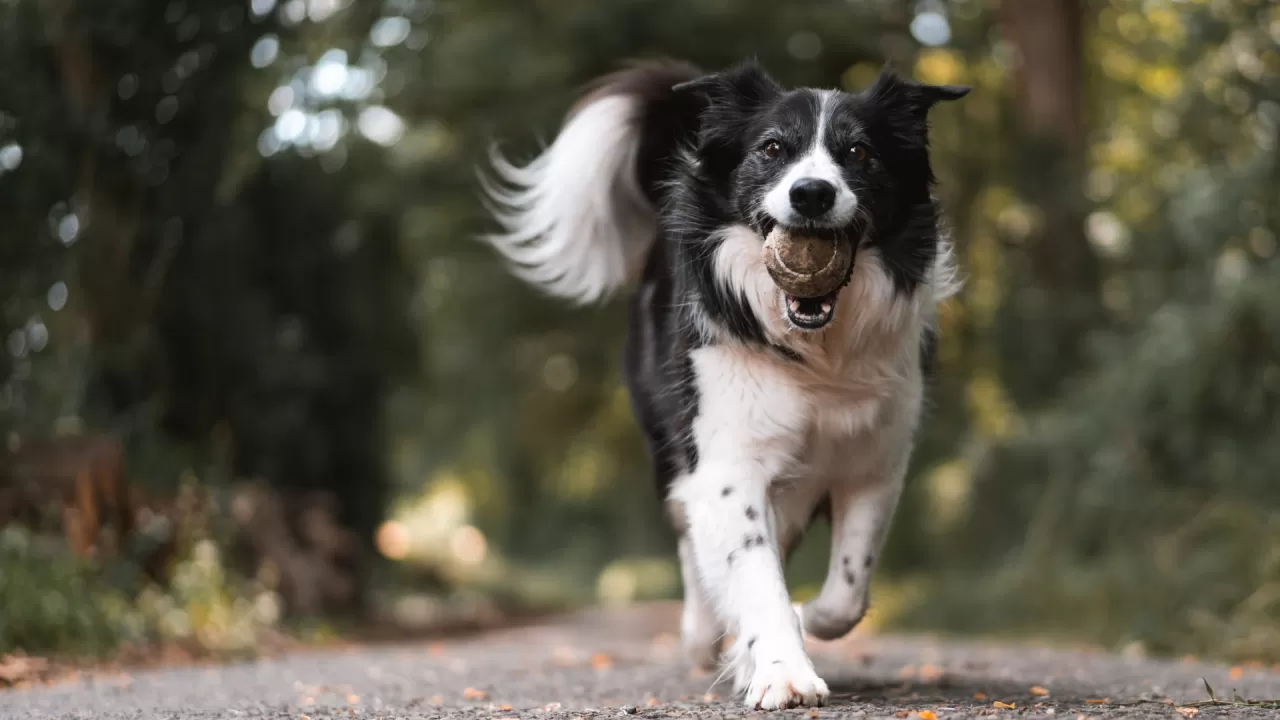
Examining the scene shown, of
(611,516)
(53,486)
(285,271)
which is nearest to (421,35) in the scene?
(285,271)

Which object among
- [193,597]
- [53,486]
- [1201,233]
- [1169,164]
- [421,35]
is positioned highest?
[421,35]

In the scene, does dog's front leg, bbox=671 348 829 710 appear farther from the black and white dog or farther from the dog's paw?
the dog's paw

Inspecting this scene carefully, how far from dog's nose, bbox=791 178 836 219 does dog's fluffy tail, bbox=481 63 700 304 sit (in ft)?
4.05

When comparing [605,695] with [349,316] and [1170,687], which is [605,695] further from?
[349,316]

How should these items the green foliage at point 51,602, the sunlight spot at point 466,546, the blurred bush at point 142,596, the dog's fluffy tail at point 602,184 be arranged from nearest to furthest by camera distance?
1. the dog's fluffy tail at point 602,184
2. the green foliage at point 51,602
3. the blurred bush at point 142,596
4. the sunlight spot at point 466,546

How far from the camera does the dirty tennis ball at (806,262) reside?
13.6 feet

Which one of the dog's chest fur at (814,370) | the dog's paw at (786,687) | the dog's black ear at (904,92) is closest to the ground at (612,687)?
the dog's paw at (786,687)

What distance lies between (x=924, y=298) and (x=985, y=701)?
1303 mm

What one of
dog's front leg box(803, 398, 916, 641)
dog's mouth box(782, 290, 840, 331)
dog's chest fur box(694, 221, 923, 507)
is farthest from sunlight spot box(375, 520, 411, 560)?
dog's mouth box(782, 290, 840, 331)

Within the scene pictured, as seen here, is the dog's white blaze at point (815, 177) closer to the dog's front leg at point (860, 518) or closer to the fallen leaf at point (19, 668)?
the dog's front leg at point (860, 518)

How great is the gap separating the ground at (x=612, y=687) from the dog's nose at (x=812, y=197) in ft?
4.60

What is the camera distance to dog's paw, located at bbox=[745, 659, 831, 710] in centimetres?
388

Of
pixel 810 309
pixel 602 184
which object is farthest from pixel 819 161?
pixel 602 184

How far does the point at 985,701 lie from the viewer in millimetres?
4215
